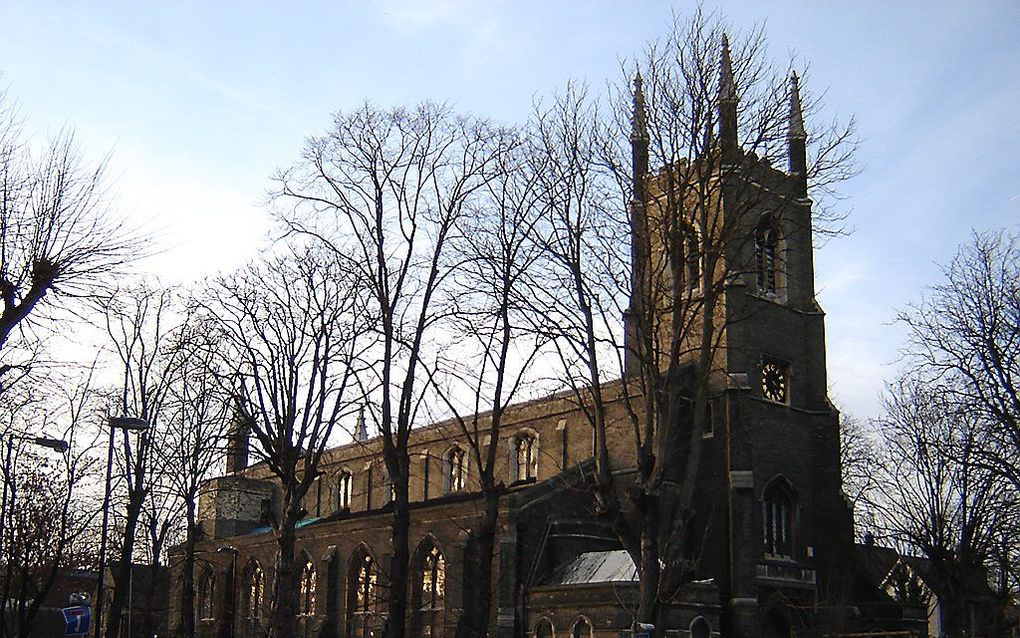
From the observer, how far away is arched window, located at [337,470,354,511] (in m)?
59.8

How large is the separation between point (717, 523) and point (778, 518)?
293cm

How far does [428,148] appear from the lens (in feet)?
87.7

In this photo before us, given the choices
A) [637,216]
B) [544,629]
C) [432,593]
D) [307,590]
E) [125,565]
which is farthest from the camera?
[307,590]

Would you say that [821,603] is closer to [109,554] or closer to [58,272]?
[109,554]

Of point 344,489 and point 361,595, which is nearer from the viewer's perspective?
point 361,595

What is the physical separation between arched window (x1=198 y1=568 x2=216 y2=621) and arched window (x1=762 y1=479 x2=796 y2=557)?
30.4 meters

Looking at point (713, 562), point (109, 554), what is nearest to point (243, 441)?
point (109, 554)

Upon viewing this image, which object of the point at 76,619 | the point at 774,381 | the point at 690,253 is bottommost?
the point at 76,619

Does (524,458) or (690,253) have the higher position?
(690,253)

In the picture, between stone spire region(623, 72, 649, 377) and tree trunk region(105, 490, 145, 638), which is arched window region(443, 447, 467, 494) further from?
stone spire region(623, 72, 649, 377)

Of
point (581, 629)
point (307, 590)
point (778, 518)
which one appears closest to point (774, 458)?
point (778, 518)

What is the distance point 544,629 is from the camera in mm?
37250

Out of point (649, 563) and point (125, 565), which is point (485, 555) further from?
point (125, 565)

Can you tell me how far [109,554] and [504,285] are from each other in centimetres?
2246
